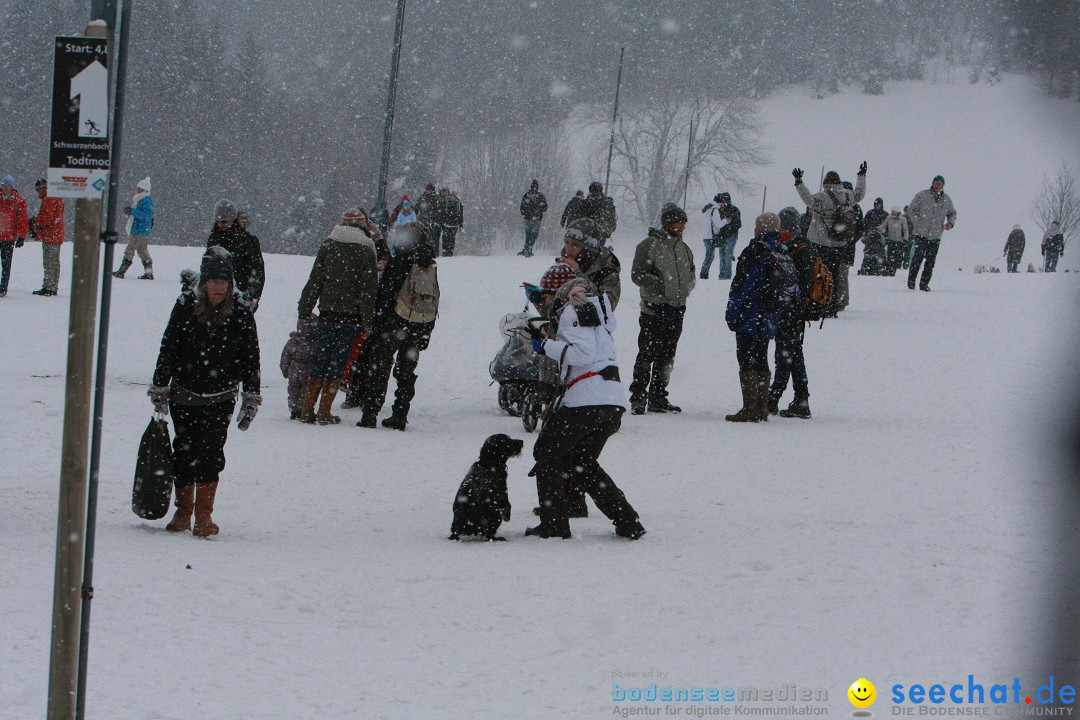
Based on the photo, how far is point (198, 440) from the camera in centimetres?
688

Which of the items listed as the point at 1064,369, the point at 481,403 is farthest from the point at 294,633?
the point at 481,403

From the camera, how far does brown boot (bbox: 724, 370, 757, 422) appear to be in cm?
1112

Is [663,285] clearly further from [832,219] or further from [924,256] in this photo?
[924,256]

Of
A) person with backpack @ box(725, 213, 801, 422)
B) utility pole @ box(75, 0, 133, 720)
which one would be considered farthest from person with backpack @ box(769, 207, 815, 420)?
utility pole @ box(75, 0, 133, 720)

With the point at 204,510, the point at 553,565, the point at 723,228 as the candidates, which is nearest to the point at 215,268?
the point at 204,510

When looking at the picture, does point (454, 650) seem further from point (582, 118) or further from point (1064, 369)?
point (582, 118)

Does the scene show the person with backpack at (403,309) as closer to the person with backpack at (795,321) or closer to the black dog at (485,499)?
the person with backpack at (795,321)

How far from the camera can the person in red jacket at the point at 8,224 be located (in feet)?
57.8

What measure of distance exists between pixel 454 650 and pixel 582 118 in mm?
79818

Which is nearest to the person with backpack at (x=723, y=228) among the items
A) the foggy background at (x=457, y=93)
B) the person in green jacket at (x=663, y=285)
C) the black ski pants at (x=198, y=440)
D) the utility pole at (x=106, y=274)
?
the person in green jacket at (x=663, y=285)

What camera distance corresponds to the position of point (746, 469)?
9281mm

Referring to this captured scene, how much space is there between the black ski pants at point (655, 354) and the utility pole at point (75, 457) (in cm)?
777

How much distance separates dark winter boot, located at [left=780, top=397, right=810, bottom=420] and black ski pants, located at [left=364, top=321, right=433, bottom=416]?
12.0ft

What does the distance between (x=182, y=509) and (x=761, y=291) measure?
583 centimetres
